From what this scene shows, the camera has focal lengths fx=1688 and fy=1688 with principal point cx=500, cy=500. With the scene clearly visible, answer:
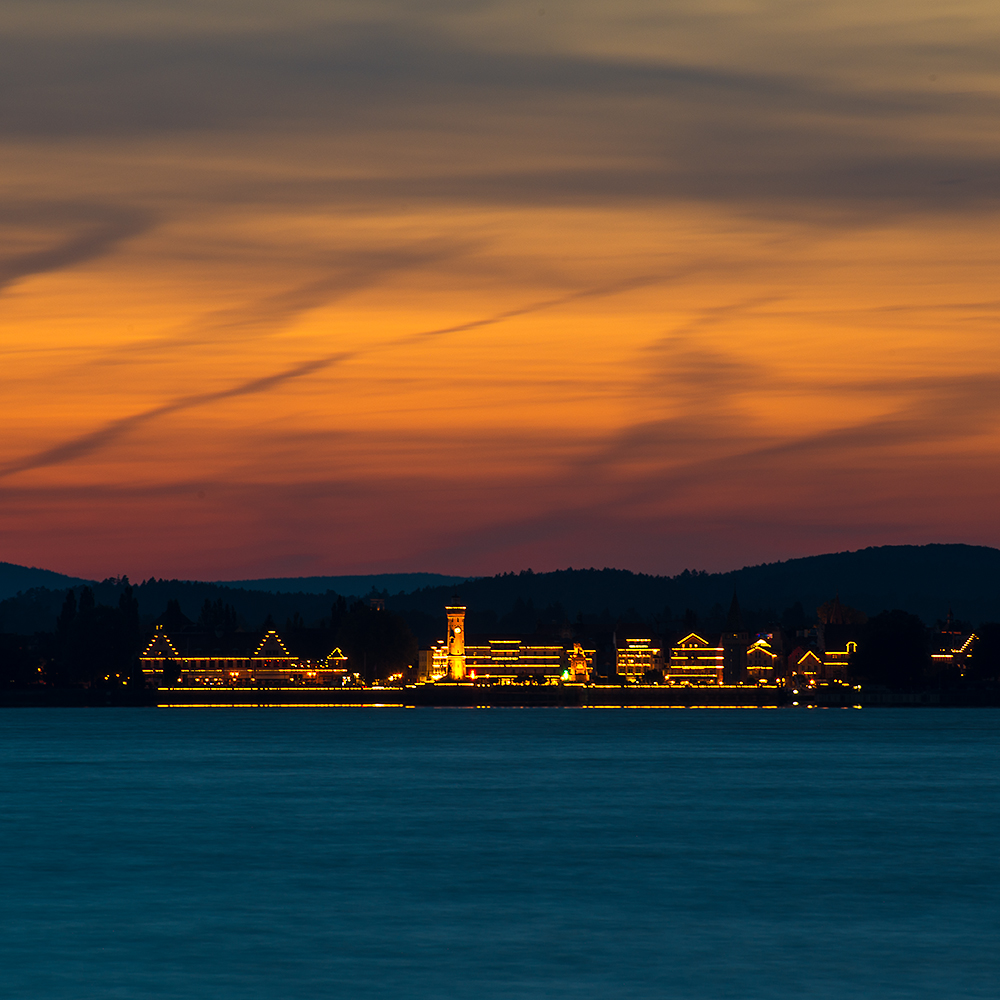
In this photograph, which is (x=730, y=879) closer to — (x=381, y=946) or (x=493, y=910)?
(x=493, y=910)

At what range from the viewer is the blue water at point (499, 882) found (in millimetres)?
32750

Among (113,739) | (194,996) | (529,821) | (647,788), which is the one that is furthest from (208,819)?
(113,739)

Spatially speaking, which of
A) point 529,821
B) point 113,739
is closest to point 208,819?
point 529,821

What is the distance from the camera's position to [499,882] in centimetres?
4675

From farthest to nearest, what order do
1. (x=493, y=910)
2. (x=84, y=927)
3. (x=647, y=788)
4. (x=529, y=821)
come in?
(x=647, y=788), (x=529, y=821), (x=493, y=910), (x=84, y=927)

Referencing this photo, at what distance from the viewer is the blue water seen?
1289 inches

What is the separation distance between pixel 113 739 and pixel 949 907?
115 meters

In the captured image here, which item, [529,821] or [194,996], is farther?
[529,821]

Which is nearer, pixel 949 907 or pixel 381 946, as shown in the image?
pixel 381 946

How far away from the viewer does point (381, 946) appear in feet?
119

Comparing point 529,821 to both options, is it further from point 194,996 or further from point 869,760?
point 869,760

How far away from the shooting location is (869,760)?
111250mm

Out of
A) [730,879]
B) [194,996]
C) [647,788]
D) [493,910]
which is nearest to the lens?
[194,996]

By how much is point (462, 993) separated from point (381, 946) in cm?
585
